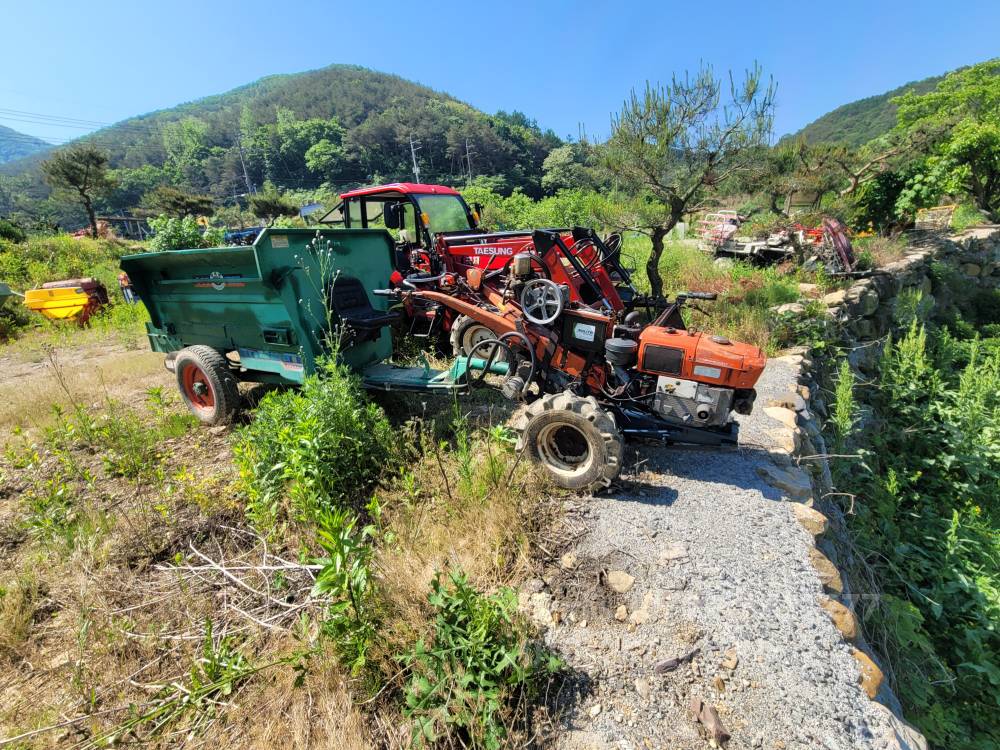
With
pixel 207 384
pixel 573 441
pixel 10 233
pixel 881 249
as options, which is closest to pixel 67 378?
pixel 207 384

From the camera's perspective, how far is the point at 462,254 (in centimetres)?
596

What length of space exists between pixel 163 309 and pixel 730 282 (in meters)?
9.08

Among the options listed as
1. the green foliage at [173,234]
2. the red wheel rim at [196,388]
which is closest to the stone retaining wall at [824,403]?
the red wheel rim at [196,388]

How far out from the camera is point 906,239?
1198 centimetres

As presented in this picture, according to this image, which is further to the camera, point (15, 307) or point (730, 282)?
point (15, 307)

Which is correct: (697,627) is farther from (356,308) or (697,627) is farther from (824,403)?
(824,403)

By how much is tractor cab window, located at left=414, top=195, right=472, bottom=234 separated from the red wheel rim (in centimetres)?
375

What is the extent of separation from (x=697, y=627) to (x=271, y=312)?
3.99m

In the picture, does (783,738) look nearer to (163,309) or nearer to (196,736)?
(196,736)

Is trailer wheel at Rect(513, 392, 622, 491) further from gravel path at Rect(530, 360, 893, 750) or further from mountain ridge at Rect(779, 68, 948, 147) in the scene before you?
mountain ridge at Rect(779, 68, 948, 147)

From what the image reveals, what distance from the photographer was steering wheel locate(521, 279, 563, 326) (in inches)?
150

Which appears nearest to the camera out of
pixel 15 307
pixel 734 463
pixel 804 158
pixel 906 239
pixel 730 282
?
pixel 734 463

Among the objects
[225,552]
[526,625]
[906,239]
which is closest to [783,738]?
[526,625]

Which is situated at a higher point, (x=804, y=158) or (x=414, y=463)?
(x=804, y=158)
